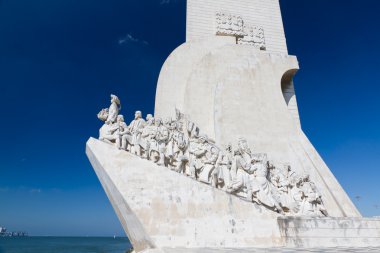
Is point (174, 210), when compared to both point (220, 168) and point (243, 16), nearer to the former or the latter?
point (220, 168)

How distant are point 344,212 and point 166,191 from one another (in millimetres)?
5027

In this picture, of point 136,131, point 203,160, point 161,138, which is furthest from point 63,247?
point 203,160

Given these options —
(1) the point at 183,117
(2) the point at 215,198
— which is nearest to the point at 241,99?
(1) the point at 183,117

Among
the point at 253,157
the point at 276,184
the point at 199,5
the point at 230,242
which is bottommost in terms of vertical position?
the point at 230,242

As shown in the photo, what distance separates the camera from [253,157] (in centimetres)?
714

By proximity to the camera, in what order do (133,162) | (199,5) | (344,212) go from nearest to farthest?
(133,162) → (344,212) → (199,5)

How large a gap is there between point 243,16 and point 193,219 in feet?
29.9

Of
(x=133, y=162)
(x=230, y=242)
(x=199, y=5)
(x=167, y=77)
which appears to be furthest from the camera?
(x=199, y=5)

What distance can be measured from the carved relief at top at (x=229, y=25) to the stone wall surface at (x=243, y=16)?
0.71 feet

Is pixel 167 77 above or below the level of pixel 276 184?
above

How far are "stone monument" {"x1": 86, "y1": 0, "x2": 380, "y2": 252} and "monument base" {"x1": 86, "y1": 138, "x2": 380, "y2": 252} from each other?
0.06 feet

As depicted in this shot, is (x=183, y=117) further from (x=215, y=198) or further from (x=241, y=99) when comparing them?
(x=215, y=198)

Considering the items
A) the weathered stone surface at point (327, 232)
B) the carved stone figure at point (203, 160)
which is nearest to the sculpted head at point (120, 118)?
the carved stone figure at point (203, 160)

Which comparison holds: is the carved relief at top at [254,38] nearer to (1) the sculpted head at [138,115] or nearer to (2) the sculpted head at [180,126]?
(2) the sculpted head at [180,126]
